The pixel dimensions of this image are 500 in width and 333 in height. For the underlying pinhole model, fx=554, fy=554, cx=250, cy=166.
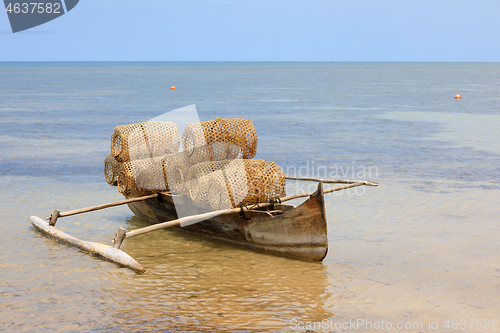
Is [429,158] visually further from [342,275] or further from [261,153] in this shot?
[342,275]

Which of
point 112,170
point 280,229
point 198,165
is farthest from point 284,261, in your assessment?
point 112,170

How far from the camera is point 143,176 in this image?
9.08 m

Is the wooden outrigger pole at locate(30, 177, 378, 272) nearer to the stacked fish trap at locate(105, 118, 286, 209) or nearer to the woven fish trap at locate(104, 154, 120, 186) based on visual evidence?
the stacked fish trap at locate(105, 118, 286, 209)

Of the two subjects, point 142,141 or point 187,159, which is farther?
point 142,141

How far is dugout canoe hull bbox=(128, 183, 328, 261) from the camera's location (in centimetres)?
735

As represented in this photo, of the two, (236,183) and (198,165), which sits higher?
(198,165)

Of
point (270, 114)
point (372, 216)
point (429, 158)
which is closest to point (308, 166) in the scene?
point (429, 158)

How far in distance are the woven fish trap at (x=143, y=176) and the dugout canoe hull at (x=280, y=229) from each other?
0.36 meters

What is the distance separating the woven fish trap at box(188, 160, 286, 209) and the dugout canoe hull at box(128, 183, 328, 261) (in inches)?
8.5
